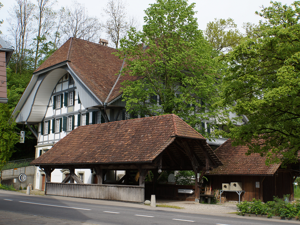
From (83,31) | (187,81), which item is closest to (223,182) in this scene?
(187,81)

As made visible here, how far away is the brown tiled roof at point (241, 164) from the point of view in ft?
73.4

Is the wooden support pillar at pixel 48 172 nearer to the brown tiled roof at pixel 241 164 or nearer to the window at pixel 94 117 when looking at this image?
the window at pixel 94 117

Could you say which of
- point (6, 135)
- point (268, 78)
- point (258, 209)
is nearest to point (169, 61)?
point (268, 78)

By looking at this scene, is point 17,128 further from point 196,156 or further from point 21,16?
point 196,156

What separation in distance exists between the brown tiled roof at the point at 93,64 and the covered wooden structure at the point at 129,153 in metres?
4.88

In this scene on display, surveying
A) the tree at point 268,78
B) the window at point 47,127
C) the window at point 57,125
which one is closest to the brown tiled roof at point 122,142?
the tree at point 268,78

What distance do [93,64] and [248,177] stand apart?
17.8 meters

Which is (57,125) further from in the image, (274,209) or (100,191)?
(274,209)

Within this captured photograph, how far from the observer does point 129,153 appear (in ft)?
67.0

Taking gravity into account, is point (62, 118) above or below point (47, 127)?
above

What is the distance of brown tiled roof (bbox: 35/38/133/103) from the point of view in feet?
100

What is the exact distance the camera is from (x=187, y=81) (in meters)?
25.3

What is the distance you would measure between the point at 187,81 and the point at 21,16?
104ft

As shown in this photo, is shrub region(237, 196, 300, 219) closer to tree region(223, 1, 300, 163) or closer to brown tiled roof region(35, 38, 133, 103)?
tree region(223, 1, 300, 163)
